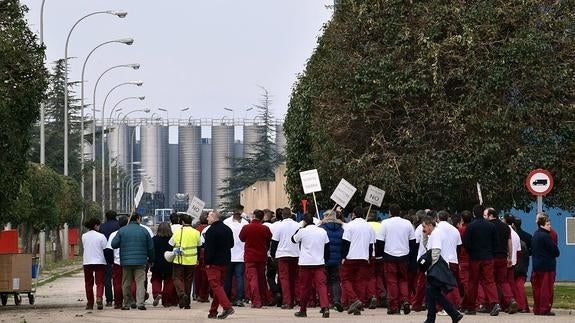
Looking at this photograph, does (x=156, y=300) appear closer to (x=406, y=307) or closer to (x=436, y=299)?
(x=406, y=307)

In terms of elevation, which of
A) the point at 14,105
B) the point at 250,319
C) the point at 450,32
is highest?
the point at 450,32

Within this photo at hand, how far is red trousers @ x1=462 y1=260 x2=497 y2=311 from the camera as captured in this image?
87.4 feet

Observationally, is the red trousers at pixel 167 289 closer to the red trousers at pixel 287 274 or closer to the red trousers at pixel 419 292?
the red trousers at pixel 287 274

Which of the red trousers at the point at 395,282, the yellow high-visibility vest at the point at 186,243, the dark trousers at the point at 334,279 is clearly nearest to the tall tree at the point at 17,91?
the yellow high-visibility vest at the point at 186,243

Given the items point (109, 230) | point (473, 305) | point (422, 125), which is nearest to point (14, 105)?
point (109, 230)

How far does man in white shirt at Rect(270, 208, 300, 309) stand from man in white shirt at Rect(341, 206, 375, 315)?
117 cm

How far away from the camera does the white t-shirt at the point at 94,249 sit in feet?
94.6

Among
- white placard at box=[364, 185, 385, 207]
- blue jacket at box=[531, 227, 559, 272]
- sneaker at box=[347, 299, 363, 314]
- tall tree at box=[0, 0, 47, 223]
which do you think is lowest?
sneaker at box=[347, 299, 363, 314]

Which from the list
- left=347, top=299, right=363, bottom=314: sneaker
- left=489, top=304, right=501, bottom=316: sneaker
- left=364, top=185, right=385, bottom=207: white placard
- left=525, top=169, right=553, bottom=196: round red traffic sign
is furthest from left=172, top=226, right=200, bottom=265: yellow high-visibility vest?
left=525, top=169, right=553, bottom=196: round red traffic sign

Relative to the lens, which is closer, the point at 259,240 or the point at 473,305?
the point at 473,305

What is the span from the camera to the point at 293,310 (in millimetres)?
28531

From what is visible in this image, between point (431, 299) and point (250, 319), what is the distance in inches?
155

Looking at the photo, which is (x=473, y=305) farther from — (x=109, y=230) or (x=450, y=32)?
(x=450, y=32)

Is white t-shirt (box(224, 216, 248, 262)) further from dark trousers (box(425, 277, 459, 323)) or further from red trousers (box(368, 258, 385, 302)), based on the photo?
dark trousers (box(425, 277, 459, 323))
